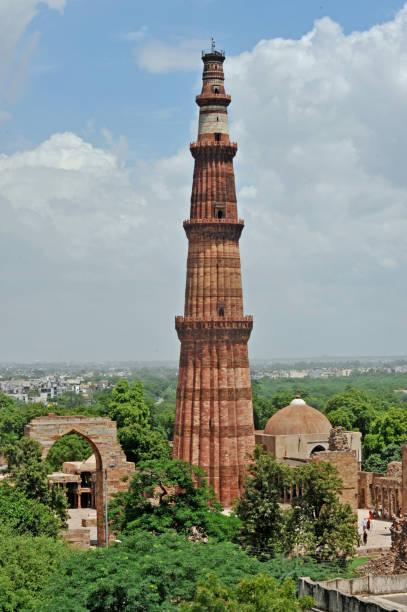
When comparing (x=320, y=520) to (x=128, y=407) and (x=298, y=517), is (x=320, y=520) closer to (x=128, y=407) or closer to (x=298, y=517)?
(x=298, y=517)

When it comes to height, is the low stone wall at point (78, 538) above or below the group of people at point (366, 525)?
above

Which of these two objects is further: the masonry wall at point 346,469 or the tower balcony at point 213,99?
the tower balcony at point 213,99

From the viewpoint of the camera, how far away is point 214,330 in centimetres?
4644

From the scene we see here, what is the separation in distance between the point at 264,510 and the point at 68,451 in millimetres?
34102

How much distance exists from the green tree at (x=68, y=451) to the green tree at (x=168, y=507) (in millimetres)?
28328

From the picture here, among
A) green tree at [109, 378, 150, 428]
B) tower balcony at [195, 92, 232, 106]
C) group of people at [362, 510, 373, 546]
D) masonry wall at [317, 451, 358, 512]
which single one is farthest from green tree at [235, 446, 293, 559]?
green tree at [109, 378, 150, 428]

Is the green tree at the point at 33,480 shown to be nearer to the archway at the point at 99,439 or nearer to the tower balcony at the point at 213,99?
the archway at the point at 99,439

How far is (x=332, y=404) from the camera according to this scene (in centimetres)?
8000

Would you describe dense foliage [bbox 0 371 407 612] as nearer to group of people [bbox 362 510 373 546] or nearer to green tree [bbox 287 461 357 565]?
green tree [bbox 287 461 357 565]

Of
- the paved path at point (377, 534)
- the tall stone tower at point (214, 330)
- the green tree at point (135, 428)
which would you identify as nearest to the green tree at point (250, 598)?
the paved path at point (377, 534)

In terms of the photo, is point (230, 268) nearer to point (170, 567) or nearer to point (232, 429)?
point (232, 429)

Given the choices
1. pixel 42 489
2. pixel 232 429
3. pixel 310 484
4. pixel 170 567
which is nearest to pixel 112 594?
pixel 170 567

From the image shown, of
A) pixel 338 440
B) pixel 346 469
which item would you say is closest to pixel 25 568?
pixel 346 469

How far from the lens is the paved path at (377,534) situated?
126 ft
